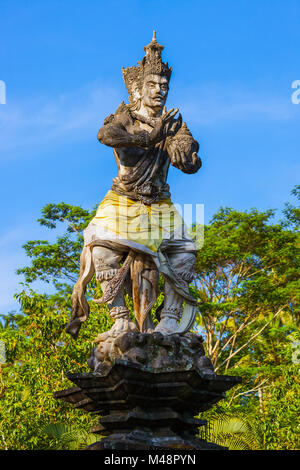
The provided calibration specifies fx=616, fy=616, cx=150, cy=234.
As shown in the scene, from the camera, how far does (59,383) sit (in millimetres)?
11969

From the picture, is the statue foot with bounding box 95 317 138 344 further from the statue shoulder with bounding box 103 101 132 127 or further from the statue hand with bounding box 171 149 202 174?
the statue shoulder with bounding box 103 101 132 127

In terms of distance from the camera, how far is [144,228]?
644 cm

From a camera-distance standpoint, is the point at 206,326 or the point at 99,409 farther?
the point at 206,326

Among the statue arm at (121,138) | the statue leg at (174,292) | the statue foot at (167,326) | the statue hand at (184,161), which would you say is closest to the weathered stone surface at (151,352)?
the statue foot at (167,326)

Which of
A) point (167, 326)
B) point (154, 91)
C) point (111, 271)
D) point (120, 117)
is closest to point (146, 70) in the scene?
point (154, 91)

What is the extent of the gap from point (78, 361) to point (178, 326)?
644cm

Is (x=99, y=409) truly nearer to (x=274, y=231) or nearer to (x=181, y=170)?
(x=181, y=170)

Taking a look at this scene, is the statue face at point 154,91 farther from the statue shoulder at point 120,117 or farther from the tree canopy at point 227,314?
the tree canopy at point 227,314

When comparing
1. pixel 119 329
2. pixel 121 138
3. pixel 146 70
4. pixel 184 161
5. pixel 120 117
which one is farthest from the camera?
pixel 146 70

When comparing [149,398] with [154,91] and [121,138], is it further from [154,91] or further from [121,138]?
[154,91]

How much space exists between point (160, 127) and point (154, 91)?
0.70 meters

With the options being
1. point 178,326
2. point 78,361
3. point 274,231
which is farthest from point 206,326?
point 178,326

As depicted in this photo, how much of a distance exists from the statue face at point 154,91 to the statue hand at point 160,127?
0.37 meters
